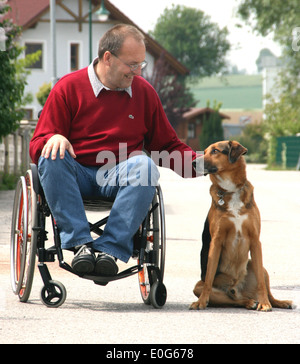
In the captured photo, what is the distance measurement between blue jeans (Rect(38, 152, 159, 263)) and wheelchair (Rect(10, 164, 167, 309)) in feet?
0.42

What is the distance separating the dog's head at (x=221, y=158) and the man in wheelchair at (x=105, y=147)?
105mm

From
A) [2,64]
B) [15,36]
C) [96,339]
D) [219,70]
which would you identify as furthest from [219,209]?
[219,70]

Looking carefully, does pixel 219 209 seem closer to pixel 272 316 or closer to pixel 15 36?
pixel 272 316

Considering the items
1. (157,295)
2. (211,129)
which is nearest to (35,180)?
(157,295)

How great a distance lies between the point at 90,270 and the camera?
485 cm

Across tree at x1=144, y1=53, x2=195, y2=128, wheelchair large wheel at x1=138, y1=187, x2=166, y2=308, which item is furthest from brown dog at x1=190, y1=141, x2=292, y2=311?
tree at x1=144, y1=53, x2=195, y2=128

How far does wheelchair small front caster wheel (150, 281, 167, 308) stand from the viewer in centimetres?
509

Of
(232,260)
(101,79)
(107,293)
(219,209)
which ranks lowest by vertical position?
(107,293)

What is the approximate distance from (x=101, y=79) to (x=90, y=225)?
0.96 meters

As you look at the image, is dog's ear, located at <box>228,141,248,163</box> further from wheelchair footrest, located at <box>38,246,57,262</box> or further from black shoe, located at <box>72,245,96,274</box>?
wheelchair footrest, located at <box>38,246,57,262</box>

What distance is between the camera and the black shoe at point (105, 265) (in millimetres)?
4875

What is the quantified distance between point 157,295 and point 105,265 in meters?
0.45

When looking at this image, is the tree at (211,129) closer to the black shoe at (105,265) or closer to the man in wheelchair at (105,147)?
the man in wheelchair at (105,147)

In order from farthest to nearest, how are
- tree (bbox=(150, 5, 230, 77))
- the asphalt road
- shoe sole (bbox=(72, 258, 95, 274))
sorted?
tree (bbox=(150, 5, 230, 77))
shoe sole (bbox=(72, 258, 95, 274))
the asphalt road
